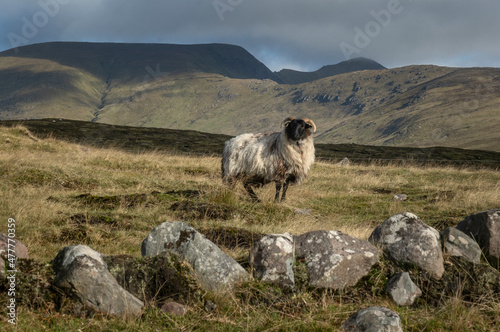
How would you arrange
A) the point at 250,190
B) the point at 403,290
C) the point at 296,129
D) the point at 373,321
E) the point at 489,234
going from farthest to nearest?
the point at 250,190
the point at 296,129
the point at 489,234
the point at 403,290
the point at 373,321

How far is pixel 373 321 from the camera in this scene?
15.1 ft

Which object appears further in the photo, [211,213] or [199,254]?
[211,213]

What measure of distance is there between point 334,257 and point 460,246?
7.10ft

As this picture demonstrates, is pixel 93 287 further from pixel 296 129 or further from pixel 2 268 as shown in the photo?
pixel 296 129

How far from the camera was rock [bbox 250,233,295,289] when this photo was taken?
5.77 meters

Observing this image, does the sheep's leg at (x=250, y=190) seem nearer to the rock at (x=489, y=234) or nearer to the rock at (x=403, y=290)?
the rock at (x=489, y=234)

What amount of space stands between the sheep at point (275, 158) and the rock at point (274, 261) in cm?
798

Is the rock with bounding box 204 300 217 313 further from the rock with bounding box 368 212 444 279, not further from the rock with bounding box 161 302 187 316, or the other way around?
the rock with bounding box 368 212 444 279

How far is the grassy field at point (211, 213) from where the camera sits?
4855 mm

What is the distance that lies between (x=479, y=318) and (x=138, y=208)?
7.90 m

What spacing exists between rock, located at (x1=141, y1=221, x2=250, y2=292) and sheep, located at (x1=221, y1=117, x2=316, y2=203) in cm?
806

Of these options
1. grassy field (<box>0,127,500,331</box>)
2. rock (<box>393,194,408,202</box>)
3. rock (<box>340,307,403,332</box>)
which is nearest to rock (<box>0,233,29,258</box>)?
grassy field (<box>0,127,500,331</box>)

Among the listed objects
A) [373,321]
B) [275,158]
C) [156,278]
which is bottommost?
[373,321]

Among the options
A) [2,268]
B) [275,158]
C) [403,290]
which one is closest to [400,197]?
[275,158]
